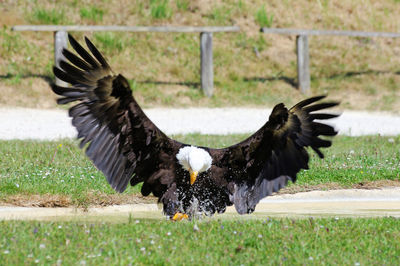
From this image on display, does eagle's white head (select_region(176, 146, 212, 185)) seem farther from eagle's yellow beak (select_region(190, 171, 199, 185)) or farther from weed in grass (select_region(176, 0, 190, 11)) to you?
weed in grass (select_region(176, 0, 190, 11))

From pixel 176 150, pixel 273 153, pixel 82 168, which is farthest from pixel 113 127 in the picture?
pixel 82 168

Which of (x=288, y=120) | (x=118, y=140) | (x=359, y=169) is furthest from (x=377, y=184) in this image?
(x=118, y=140)

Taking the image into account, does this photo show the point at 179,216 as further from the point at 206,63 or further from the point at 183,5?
the point at 183,5

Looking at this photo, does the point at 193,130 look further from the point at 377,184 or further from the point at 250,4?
the point at 250,4

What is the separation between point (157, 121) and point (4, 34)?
5743 mm

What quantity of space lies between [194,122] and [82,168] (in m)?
6.41

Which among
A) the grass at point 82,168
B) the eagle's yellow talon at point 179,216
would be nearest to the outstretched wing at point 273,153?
the eagle's yellow talon at point 179,216

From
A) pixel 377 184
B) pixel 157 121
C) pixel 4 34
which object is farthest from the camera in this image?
Answer: pixel 4 34

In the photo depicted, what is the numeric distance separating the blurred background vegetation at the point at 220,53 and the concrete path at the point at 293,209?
29.7ft

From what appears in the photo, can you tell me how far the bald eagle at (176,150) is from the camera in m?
6.59

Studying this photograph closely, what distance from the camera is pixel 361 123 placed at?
15.8 metres

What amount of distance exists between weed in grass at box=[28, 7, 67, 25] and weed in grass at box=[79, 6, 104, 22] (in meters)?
0.66

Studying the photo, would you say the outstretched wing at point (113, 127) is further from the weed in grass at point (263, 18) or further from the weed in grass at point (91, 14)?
the weed in grass at point (263, 18)

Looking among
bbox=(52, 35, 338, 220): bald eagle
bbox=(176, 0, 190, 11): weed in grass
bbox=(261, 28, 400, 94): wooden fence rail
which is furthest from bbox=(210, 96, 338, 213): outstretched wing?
bbox=(176, 0, 190, 11): weed in grass
